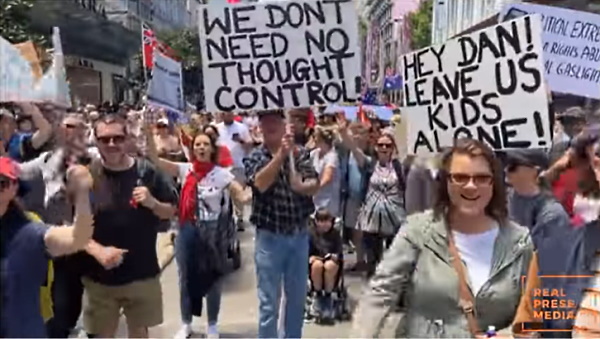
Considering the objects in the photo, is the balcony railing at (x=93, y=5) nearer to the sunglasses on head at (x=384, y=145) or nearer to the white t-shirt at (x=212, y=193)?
the sunglasses on head at (x=384, y=145)

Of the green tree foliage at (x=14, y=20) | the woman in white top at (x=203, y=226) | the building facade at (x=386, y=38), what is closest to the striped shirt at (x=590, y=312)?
the woman in white top at (x=203, y=226)

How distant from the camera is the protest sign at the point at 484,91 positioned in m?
4.89

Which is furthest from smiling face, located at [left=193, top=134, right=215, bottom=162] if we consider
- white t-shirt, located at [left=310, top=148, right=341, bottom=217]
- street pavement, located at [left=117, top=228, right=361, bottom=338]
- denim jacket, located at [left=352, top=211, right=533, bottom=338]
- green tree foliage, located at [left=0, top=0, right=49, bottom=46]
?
green tree foliage, located at [left=0, top=0, right=49, bottom=46]

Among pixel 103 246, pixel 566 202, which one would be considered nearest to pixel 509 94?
pixel 566 202

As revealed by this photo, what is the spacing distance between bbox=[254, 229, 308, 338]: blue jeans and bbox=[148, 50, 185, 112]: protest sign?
3.23 m

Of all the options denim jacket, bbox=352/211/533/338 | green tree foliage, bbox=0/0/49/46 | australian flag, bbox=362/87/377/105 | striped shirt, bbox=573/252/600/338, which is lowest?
striped shirt, bbox=573/252/600/338

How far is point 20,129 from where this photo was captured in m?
8.88

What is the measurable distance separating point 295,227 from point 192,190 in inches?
51.3

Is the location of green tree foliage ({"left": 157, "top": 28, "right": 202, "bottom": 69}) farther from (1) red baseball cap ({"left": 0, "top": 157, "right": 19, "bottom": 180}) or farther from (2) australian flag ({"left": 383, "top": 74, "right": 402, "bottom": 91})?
(1) red baseball cap ({"left": 0, "top": 157, "right": 19, "bottom": 180})

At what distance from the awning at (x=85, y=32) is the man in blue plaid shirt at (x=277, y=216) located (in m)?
24.9

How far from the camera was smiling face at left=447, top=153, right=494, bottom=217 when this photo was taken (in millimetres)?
3742

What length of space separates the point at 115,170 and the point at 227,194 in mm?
1646

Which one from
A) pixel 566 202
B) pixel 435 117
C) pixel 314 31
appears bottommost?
pixel 566 202

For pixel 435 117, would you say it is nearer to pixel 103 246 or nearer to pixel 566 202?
pixel 566 202
